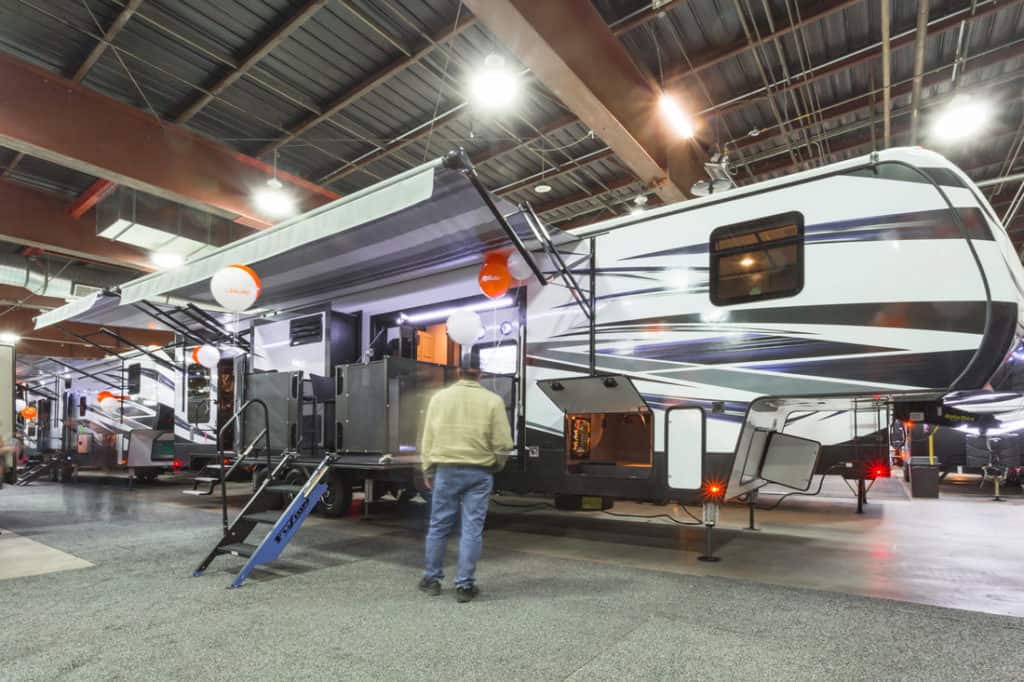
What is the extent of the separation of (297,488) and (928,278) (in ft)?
16.1

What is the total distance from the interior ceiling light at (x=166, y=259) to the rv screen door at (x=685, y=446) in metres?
8.53

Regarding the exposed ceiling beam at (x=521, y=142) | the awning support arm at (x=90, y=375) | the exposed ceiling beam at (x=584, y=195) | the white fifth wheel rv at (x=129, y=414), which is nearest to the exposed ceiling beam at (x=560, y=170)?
the exposed ceiling beam at (x=521, y=142)

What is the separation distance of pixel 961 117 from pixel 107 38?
906 centimetres

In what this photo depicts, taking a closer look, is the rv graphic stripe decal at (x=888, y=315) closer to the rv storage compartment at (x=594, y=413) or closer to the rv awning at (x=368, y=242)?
the rv storage compartment at (x=594, y=413)

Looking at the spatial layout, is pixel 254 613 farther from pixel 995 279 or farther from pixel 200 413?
pixel 200 413

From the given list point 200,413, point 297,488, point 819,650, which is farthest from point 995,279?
point 200,413

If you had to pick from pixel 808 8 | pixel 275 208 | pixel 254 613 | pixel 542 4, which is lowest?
pixel 254 613

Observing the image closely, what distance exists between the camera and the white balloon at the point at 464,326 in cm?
577

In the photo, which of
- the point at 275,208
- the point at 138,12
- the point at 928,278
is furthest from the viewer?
the point at 275,208

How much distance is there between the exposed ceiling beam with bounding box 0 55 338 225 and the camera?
6.19m

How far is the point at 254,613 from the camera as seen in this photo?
3592mm

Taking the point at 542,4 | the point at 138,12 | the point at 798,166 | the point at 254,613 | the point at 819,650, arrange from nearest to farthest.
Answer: the point at 819,650 → the point at 254,613 → the point at 542,4 → the point at 138,12 → the point at 798,166

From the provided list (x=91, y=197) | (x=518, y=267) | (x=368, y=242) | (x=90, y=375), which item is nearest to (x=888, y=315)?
(x=518, y=267)

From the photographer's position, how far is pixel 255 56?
6.41m
